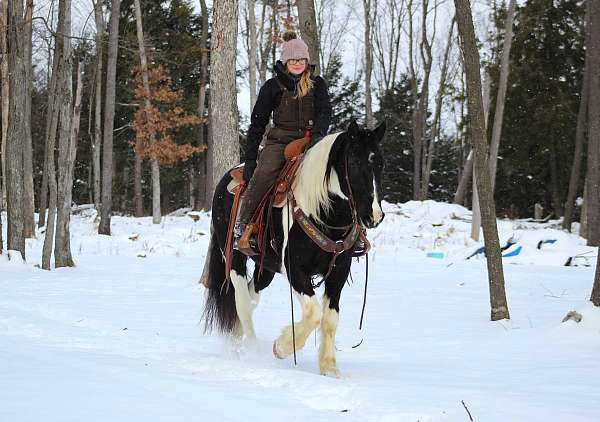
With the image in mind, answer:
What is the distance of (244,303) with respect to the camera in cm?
591

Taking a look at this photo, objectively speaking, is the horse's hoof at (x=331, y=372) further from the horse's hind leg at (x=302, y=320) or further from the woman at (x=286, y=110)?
the woman at (x=286, y=110)

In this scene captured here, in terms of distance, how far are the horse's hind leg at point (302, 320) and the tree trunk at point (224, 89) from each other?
486 cm

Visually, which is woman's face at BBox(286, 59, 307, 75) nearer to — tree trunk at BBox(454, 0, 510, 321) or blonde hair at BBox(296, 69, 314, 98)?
blonde hair at BBox(296, 69, 314, 98)

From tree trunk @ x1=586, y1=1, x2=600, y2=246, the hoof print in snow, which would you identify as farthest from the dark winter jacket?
tree trunk @ x1=586, y1=1, x2=600, y2=246

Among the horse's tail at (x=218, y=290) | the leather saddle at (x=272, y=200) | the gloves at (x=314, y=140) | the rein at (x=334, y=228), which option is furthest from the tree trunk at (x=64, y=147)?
the rein at (x=334, y=228)

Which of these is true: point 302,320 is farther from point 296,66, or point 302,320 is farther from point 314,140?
point 296,66

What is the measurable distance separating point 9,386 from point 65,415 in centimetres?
64

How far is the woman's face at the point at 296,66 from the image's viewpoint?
5188 mm

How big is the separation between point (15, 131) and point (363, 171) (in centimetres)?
1025

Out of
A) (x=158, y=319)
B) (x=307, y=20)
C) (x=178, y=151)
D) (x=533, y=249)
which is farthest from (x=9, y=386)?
(x=178, y=151)

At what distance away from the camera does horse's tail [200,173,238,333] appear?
599 cm

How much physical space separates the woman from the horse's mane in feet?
1.27

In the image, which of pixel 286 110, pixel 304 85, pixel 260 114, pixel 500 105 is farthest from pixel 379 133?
pixel 500 105

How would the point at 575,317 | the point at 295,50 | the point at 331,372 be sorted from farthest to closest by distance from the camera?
the point at 575,317
the point at 295,50
the point at 331,372
